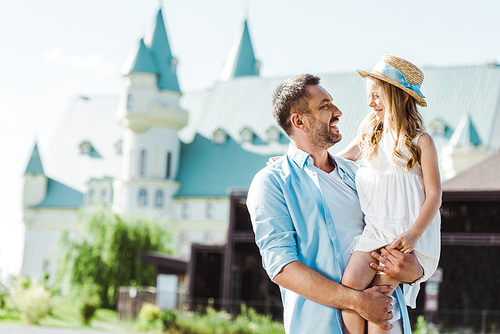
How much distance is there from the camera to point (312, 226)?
3375mm

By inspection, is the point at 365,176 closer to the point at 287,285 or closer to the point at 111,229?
the point at 287,285

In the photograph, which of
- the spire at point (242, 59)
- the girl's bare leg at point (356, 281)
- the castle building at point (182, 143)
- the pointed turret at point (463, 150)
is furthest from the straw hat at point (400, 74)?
the spire at point (242, 59)

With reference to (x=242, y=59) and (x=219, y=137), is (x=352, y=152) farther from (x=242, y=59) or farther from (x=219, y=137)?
(x=242, y=59)

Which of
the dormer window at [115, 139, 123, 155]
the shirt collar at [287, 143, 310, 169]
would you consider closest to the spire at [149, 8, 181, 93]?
the dormer window at [115, 139, 123, 155]

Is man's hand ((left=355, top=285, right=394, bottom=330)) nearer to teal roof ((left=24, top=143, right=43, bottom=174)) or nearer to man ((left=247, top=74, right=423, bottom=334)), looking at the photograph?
man ((left=247, top=74, right=423, bottom=334))

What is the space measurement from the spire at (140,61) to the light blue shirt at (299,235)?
45.2 metres

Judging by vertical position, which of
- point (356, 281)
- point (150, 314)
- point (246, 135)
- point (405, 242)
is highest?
point (246, 135)

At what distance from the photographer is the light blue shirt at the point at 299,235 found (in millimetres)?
3309

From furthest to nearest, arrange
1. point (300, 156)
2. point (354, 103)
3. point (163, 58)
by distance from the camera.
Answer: point (163, 58) < point (354, 103) < point (300, 156)

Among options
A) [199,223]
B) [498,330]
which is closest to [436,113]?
[199,223]

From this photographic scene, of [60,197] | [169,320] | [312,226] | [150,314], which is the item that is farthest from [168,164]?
[312,226]

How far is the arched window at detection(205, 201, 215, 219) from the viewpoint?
1919 inches

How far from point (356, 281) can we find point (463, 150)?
39.5m

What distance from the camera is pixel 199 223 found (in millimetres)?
48875
